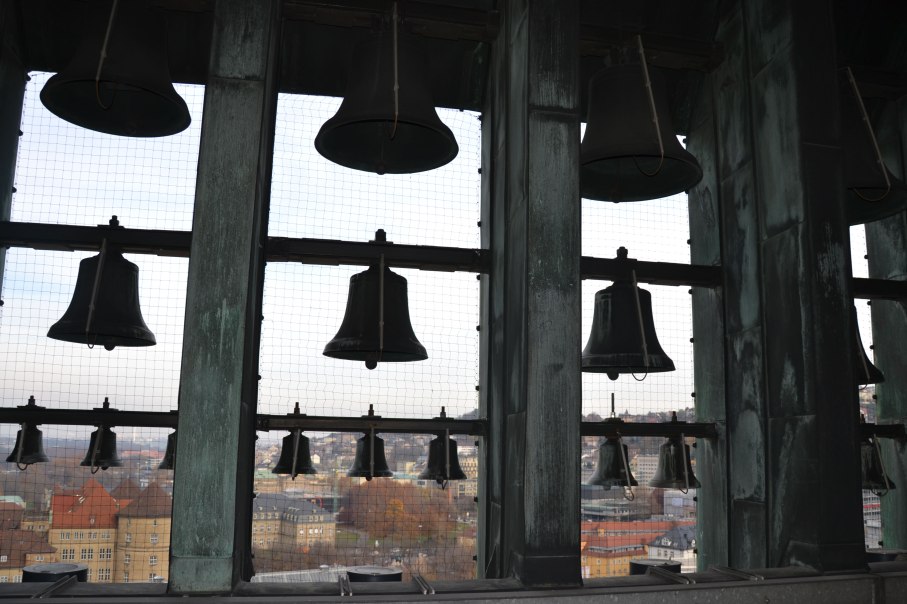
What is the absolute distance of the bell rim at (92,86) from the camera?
13.2 feet

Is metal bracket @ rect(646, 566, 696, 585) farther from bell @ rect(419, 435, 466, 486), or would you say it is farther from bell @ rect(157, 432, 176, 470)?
bell @ rect(157, 432, 176, 470)

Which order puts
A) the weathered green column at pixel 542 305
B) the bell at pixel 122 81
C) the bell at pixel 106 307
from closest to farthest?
the weathered green column at pixel 542 305 < the bell at pixel 122 81 < the bell at pixel 106 307

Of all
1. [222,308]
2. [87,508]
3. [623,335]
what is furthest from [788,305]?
[87,508]

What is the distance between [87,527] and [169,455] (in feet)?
2.31

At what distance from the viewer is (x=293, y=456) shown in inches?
198

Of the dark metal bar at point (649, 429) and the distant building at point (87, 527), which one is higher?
the dark metal bar at point (649, 429)

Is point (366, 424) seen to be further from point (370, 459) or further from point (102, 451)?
point (102, 451)

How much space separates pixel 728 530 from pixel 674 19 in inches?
147

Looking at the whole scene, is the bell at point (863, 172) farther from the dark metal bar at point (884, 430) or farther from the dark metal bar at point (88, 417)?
the dark metal bar at point (88, 417)

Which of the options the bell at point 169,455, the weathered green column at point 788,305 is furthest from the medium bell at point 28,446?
the weathered green column at point 788,305

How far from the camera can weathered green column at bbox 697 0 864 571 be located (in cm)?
412

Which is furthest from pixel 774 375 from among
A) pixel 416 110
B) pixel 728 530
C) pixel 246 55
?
pixel 246 55

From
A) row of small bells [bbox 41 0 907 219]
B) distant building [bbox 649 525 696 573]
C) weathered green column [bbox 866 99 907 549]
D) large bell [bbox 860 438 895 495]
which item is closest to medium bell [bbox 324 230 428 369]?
row of small bells [bbox 41 0 907 219]

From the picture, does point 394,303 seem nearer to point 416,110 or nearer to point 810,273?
point 416,110
